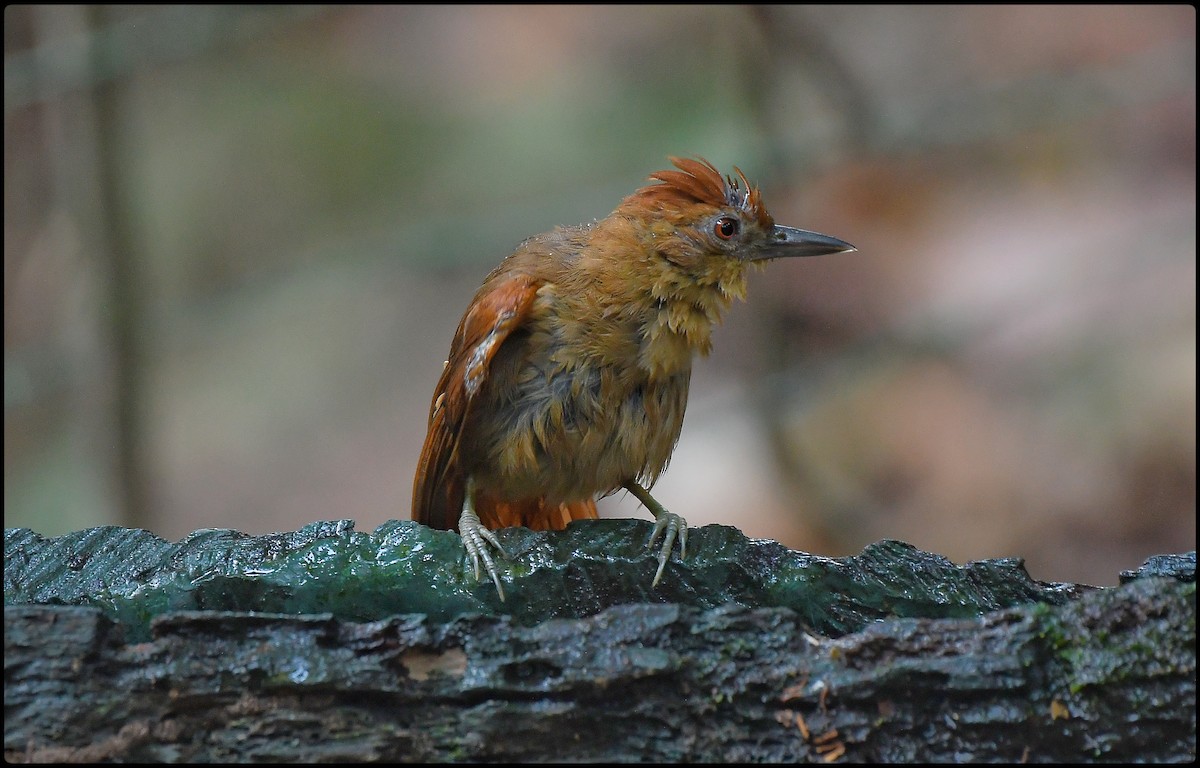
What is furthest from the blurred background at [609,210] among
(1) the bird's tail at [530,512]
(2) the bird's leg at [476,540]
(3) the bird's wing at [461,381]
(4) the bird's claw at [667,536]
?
(4) the bird's claw at [667,536]

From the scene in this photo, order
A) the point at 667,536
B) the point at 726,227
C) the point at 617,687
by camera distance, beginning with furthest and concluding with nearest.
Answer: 1. the point at 726,227
2. the point at 667,536
3. the point at 617,687

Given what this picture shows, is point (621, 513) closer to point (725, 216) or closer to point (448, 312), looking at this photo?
point (448, 312)

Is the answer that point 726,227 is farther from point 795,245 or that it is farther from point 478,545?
point 478,545

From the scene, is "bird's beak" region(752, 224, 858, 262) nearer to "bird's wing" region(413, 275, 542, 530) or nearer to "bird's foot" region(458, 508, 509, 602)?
"bird's wing" region(413, 275, 542, 530)

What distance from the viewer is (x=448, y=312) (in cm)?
751

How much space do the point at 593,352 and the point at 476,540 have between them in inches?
22.2

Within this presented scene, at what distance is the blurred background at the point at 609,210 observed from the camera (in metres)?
6.09

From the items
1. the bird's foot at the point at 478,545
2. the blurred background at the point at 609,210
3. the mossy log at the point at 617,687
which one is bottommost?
the mossy log at the point at 617,687

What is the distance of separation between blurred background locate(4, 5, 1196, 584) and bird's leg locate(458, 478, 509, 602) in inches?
119

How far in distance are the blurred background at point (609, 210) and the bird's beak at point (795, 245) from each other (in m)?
2.62

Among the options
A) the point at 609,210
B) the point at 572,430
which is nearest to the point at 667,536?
the point at 572,430

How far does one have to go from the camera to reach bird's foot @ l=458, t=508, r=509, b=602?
2598mm

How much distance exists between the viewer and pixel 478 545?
105 inches

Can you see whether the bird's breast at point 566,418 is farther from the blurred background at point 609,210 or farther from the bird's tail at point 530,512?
the blurred background at point 609,210
